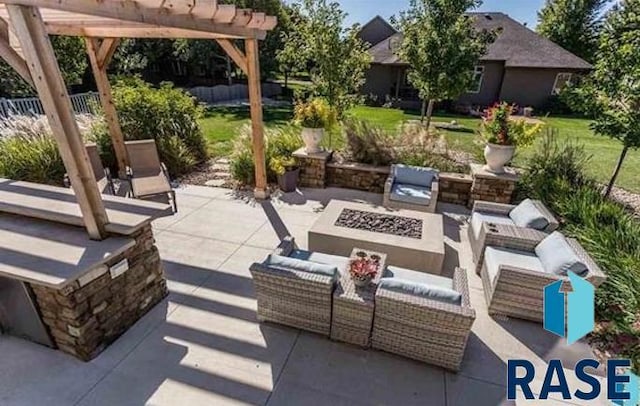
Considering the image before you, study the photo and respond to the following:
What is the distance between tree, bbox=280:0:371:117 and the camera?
696 cm

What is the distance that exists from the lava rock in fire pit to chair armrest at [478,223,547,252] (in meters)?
0.84

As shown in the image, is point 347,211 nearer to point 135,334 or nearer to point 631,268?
point 135,334

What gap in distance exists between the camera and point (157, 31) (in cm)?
545

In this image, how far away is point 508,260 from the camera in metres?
3.94

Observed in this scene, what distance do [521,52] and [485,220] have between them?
18803mm

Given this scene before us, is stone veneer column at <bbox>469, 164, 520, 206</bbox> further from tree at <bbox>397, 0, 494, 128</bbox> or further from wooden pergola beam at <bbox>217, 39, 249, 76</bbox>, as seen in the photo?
wooden pergola beam at <bbox>217, 39, 249, 76</bbox>

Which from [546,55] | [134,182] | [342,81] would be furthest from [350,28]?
[546,55]

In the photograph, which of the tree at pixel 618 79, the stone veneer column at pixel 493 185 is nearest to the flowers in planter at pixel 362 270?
the stone veneer column at pixel 493 185

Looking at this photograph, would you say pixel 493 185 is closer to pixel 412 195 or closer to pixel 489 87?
pixel 412 195

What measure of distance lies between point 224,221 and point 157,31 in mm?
3346

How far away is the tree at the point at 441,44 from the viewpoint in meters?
8.27

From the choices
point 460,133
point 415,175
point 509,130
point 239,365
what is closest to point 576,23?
point 460,133

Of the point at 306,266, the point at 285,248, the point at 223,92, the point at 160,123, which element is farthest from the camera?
the point at 223,92

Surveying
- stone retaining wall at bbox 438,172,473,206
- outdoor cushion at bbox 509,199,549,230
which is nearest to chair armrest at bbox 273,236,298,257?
outdoor cushion at bbox 509,199,549,230
